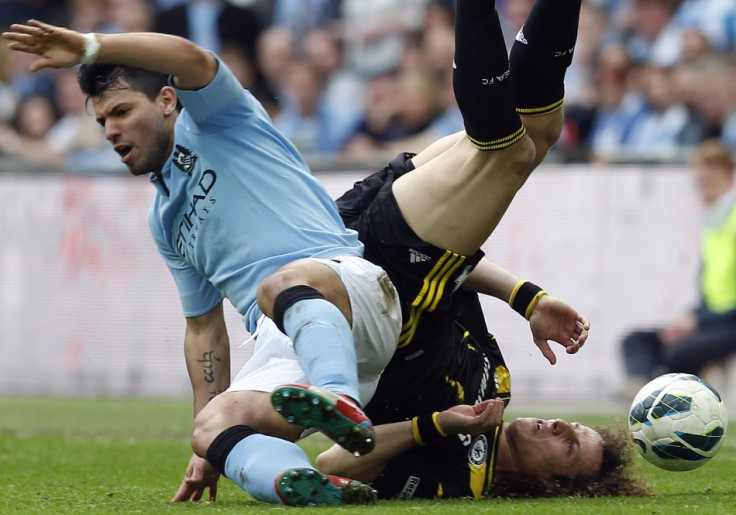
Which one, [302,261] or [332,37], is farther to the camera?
[332,37]

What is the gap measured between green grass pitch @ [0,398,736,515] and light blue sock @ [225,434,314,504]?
8 centimetres

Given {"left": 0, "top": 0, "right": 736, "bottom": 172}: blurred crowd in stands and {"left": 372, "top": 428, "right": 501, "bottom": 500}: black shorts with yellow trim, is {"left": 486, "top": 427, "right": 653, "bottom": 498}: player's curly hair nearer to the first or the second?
{"left": 372, "top": 428, "right": 501, "bottom": 500}: black shorts with yellow trim

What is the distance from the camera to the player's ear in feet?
16.4

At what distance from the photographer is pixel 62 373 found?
48.8 feet

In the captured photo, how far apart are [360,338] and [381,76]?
10051 millimetres

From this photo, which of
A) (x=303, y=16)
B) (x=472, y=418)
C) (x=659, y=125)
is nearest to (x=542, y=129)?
(x=472, y=418)

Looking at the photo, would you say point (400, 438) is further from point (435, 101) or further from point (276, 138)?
point (435, 101)

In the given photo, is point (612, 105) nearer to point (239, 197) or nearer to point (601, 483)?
point (601, 483)

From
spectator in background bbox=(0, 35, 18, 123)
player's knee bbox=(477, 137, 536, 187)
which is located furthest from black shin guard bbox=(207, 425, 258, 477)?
spectator in background bbox=(0, 35, 18, 123)

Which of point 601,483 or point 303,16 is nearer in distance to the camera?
point 601,483

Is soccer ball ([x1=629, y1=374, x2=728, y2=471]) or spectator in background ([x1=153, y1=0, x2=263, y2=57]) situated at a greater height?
spectator in background ([x1=153, y1=0, x2=263, y2=57])

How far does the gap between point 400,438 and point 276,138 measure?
4.38ft

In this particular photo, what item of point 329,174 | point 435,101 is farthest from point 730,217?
point 329,174

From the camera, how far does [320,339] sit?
4.09m
